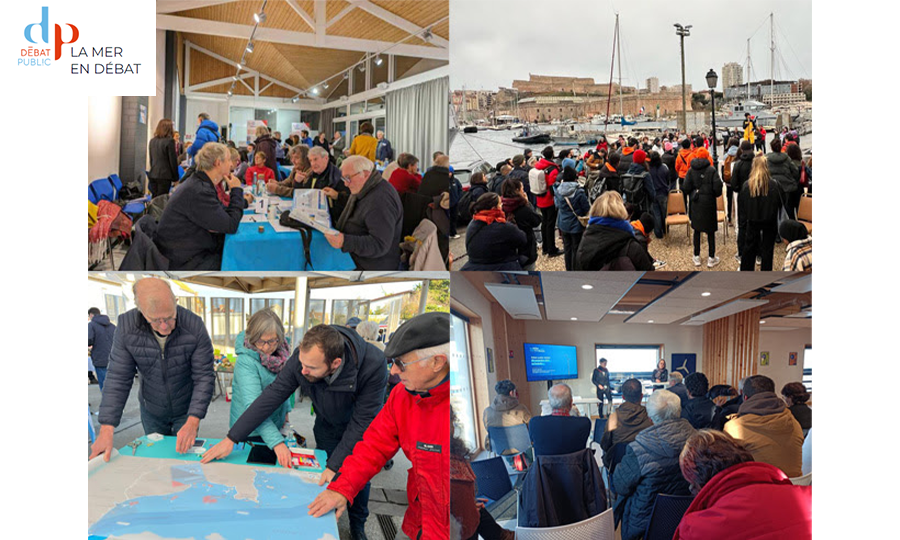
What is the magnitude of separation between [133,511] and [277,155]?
1.80m

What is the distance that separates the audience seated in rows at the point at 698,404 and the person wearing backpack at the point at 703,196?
521mm

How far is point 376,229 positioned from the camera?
3492 millimetres

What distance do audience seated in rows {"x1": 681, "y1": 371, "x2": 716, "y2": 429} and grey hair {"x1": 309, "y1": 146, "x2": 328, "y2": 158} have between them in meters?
1.99

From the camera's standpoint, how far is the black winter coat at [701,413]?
3.33 meters

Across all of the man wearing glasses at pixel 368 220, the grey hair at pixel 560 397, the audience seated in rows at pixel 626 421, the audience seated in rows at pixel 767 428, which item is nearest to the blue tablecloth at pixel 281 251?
the man wearing glasses at pixel 368 220

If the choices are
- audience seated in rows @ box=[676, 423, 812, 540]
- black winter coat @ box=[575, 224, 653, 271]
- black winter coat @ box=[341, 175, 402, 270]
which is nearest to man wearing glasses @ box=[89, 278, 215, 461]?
black winter coat @ box=[341, 175, 402, 270]

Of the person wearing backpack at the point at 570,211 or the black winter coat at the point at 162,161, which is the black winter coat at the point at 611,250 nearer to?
the person wearing backpack at the point at 570,211

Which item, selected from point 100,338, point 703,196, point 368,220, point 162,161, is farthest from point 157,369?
point 703,196

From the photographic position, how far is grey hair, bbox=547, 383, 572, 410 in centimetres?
344

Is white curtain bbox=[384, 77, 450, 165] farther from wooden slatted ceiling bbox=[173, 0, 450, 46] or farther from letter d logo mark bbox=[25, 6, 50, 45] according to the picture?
letter d logo mark bbox=[25, 6, 50, 45]

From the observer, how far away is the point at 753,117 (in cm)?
337

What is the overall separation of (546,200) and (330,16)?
137cm
